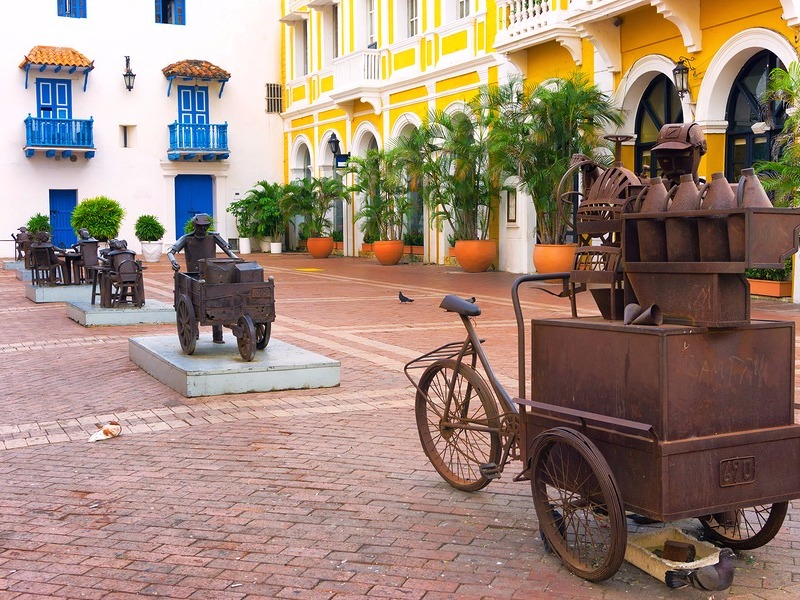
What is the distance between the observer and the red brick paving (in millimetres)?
3926

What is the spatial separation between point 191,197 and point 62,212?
4433 mm

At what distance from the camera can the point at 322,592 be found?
382 centimetres

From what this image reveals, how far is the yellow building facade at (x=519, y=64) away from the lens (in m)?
15.8

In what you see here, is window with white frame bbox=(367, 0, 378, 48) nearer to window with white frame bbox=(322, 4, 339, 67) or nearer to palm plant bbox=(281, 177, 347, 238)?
window with white frame bbox=(322, 4, 339, 67)

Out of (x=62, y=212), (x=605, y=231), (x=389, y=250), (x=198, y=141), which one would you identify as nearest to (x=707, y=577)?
(x=605, y=231)

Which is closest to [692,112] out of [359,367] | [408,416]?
[359,367]

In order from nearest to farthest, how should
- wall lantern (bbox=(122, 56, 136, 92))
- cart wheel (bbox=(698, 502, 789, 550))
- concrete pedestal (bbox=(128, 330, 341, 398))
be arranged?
cart wheel (bbox=(698, 502, 789, 550))
concrete pedestal (bbox=(128, 330, 341, 398))
wall lantern (bbox=(122, 56, 136, 92))

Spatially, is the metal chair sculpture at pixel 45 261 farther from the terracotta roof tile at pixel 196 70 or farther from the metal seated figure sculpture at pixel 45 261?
the terracotta roof tile at pixel 196 70

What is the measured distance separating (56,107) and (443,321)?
24116 millimetres

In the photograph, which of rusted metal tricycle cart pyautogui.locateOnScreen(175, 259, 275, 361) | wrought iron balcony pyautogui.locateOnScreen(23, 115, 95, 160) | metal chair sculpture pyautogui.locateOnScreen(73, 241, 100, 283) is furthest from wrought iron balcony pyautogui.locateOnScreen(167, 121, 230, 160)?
rusted metal tricycle cart pyautogui.locateOnScreen(175, 259, 275, 361)

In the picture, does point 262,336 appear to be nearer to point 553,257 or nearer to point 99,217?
point 553,257

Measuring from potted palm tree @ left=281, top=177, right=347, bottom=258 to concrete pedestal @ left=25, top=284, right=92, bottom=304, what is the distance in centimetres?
1348

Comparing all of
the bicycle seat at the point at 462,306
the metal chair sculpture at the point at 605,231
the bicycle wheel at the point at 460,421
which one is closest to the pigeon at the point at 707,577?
the metal chair sculpture at the point at 605,231

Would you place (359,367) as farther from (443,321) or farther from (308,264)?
(308,264)
